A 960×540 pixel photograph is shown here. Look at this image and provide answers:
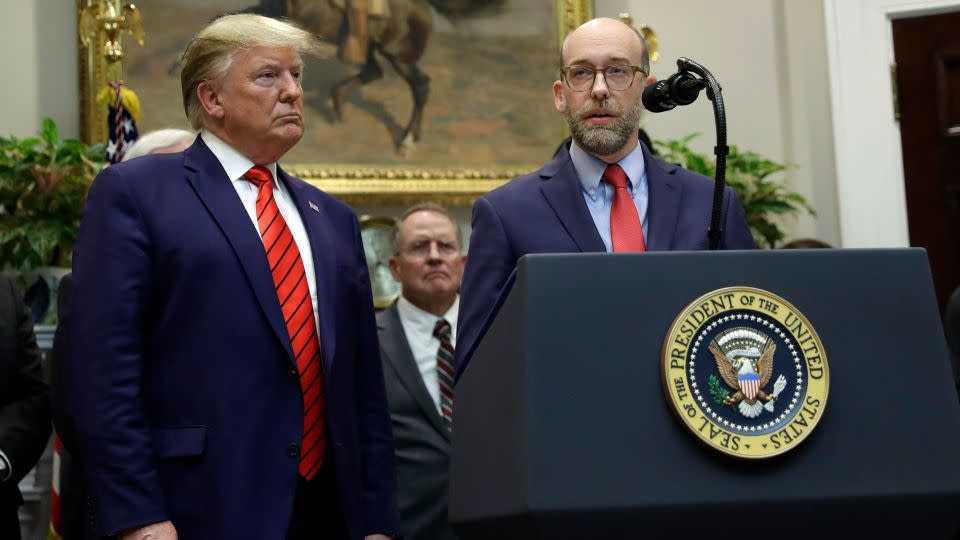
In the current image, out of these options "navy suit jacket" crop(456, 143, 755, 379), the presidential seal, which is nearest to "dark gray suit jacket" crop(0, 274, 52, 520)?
"navy suit jacket" crop(456, 143, 755, 379)

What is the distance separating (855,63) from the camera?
627 cm

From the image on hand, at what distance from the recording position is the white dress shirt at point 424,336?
14.3 ft

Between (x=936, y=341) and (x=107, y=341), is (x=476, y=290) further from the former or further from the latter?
(x=936, y=341)

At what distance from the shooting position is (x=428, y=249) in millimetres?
4785

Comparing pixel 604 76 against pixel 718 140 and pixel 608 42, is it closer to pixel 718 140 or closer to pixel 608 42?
pixel 608 42

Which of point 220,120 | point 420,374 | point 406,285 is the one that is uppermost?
point 220,120

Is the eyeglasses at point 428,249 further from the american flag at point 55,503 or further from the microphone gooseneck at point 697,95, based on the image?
the microphone gooseneck at point 697,95

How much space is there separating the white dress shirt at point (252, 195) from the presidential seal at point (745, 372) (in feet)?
3.61

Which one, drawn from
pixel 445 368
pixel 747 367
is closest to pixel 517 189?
pixel 747 367

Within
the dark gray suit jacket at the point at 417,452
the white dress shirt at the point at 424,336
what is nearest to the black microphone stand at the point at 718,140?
the dark gray suit jacket at the point at 417,452

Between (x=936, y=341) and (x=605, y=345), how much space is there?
1.72ft

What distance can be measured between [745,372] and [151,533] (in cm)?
121

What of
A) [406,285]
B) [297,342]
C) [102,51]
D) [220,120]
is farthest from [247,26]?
[102,51]

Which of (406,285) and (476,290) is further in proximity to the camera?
(406,285)
